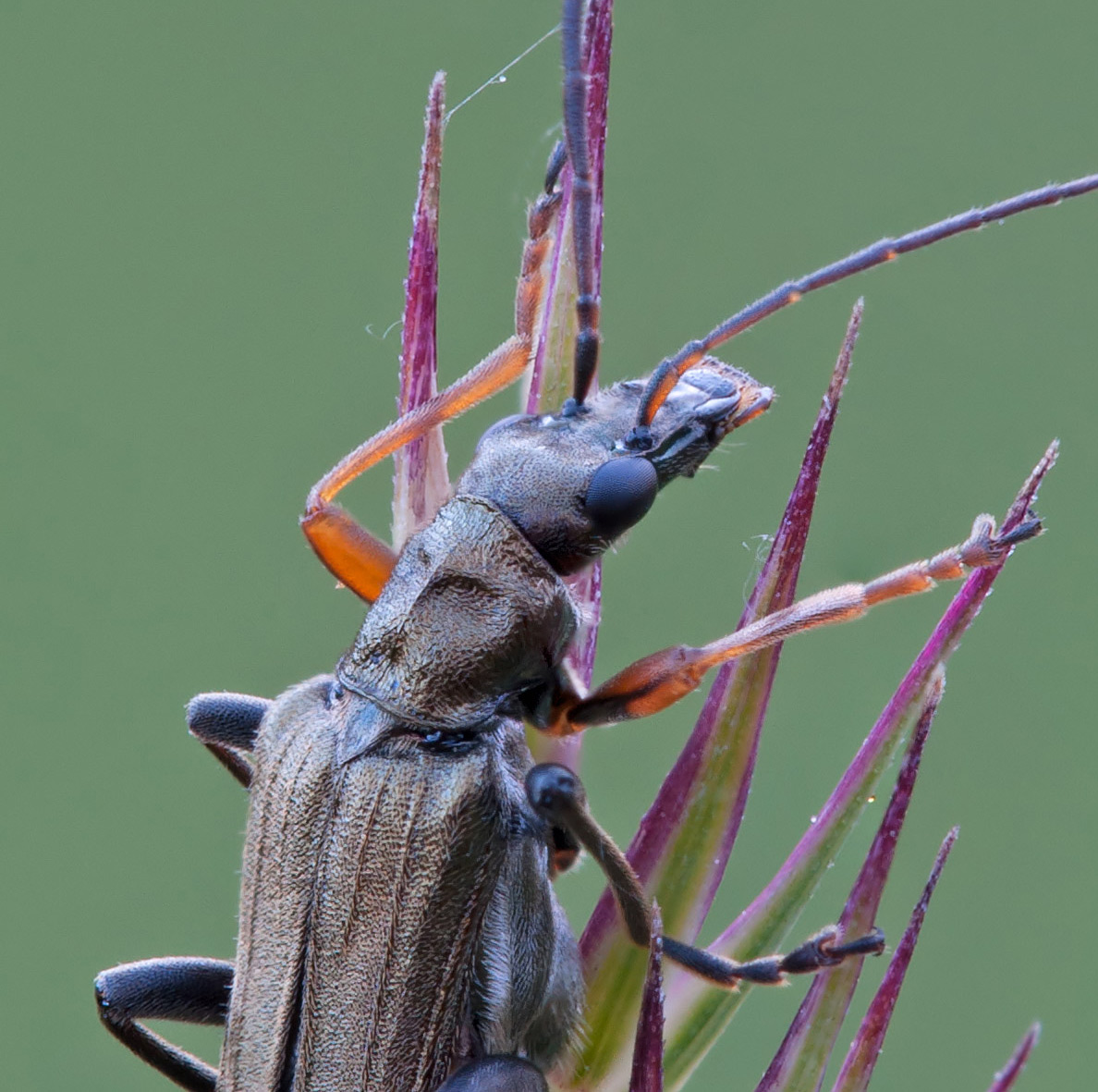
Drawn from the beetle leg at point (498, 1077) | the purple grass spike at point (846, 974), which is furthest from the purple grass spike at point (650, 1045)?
the beetle leg at point (498, 1077)

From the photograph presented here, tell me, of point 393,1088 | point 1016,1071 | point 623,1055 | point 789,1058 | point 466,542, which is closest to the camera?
point 1016,1071

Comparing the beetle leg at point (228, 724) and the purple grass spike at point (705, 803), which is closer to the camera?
the purple grass spike at point (705, 803)

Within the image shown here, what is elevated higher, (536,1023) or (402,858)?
(402,858)

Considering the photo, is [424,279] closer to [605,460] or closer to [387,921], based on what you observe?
[605,460]

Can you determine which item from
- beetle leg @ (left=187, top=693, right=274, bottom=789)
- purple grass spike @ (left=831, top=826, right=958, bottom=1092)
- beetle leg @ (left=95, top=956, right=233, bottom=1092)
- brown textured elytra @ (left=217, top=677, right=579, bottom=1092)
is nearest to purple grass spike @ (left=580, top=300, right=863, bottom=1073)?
brown textured elytra @ (left=217, top=677, right=579, bottom=1092)

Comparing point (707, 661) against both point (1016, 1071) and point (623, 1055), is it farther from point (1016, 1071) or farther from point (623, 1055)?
point (1016, 1071)

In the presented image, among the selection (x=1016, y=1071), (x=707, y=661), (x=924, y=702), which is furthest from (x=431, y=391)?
(x=1016, y=1071)

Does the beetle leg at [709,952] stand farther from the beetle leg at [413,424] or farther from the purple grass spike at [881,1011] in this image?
the beetle leg at [413,424]
